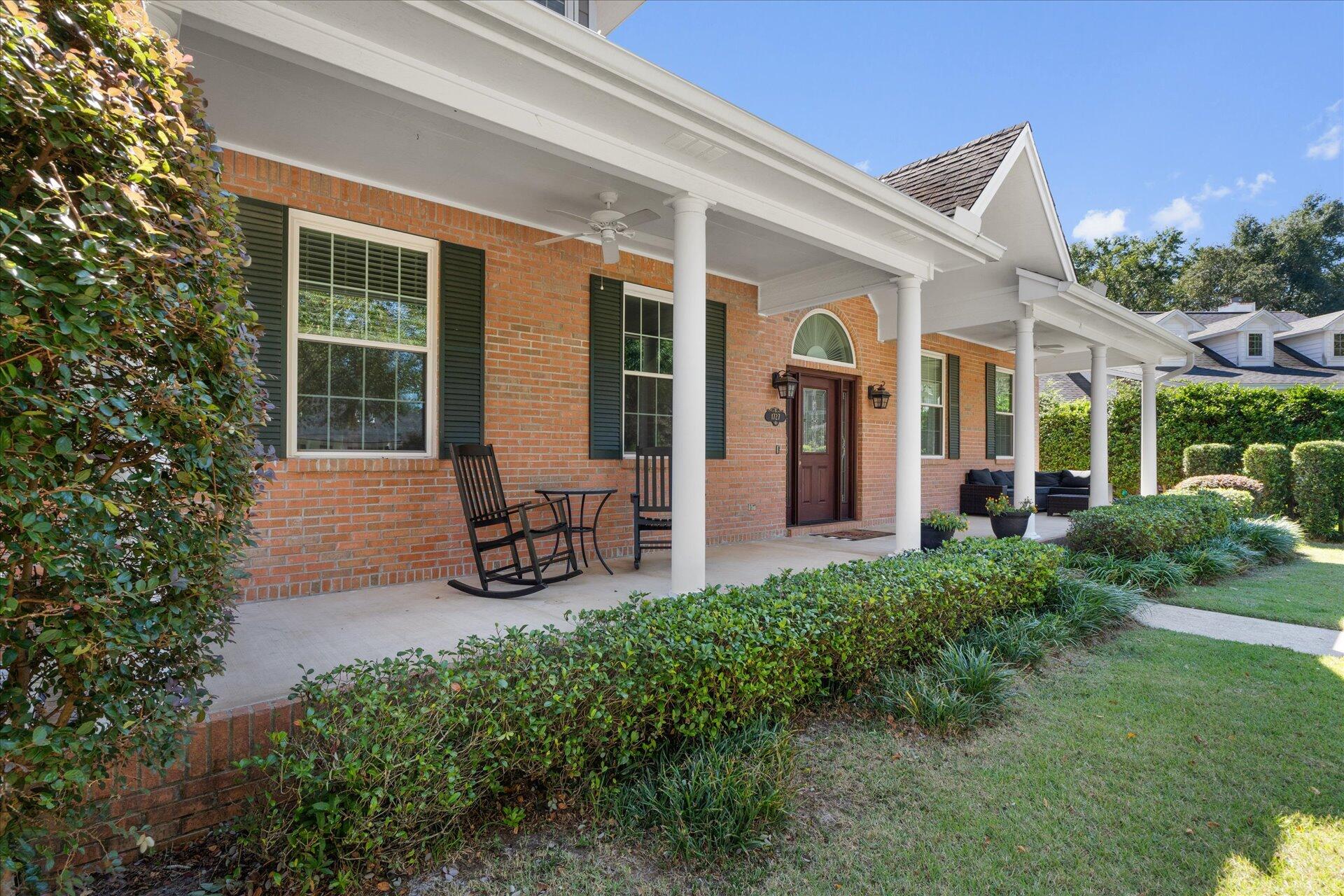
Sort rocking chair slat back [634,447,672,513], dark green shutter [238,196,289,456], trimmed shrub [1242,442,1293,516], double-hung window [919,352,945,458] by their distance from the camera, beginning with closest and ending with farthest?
dark green shutter [238,196,289,456] → rocking chair slat back [634,447,672,513] → double-hung window [919,352,945,458] → trimmed shrub [1242,442,1293,516]

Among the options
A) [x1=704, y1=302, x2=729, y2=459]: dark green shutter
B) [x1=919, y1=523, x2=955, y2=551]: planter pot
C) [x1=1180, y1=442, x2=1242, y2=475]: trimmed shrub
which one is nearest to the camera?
[x1=919, y1=523, x2=955, y2=551]: planter pot

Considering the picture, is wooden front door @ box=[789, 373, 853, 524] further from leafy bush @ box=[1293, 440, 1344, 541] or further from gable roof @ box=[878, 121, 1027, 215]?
leafy bush @ box=[1293, 440, 1344, 541]

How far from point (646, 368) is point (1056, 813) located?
191 inches

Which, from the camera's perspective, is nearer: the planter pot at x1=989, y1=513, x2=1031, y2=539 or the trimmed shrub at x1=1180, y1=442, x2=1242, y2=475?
the planter pot at x1=989, y1=513, x2=1031, y2=539

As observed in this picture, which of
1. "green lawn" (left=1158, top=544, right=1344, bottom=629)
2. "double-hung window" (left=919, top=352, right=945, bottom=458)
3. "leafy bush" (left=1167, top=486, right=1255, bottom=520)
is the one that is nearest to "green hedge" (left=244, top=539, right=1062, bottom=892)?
"green lawn" (left=1158, top=544, right=1344, bottom=629)

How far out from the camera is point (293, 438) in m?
4.39

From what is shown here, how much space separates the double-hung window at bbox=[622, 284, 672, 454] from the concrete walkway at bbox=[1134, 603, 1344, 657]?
14.2ft

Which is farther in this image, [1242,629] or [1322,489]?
[1322,489]

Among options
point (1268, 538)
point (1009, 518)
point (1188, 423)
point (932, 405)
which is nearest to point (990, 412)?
point (932, 405)

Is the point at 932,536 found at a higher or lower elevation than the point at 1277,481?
lower

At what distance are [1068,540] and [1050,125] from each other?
41229 millimetres

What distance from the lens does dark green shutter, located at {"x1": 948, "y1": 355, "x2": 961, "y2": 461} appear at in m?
10.6

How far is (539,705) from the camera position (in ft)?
7.63

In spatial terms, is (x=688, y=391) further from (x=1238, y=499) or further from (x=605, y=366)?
(x=1238, y=499)
